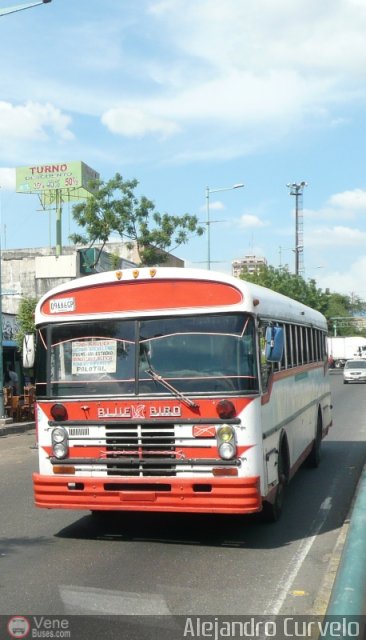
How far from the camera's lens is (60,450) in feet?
23.7

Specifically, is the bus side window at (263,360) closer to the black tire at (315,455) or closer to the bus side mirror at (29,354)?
the bus side mirror at (29,354)

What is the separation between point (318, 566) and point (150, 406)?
204cm

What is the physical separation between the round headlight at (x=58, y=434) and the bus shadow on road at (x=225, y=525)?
1086 mm

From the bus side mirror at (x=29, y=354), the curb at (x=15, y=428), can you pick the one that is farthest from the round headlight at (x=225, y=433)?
the curb at (x=15, y=428)

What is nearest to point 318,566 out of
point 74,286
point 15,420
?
point 74,286

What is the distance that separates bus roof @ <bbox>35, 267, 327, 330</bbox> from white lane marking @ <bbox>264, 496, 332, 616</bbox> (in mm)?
2281

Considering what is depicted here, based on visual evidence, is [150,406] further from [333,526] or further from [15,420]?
[15,420]

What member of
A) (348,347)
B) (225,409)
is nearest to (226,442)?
(225,409)

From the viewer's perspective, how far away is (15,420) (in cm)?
2239

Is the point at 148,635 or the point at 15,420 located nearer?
the point at 148,635

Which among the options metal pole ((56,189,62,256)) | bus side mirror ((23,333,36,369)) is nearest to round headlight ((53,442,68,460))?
bus side mirror ((23,333,36,369))

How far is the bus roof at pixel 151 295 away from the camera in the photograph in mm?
7113

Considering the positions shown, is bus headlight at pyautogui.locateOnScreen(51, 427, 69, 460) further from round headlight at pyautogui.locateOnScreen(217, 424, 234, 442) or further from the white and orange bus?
round headlight at pyautogui.locateOnScreen(217, 424, 234, 442)

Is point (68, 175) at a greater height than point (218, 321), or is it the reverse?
point (68, 175)
